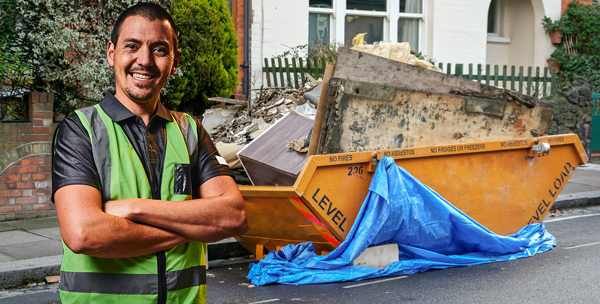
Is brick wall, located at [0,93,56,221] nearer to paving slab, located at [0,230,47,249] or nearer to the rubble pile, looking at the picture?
paving slab, located at [0,230,47,249]

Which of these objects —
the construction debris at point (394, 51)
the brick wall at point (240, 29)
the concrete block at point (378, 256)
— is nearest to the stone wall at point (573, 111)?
the brick wall at point (240, 29)

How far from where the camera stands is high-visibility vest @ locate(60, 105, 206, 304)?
5.08 ft

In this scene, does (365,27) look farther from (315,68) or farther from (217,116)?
(217,116)

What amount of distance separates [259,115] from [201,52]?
7.15ft

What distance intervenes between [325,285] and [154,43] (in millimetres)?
3212

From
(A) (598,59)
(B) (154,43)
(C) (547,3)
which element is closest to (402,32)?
(C) (547,3)

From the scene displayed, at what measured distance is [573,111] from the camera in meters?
11.9

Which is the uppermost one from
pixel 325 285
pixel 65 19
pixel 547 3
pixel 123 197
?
pixel 547 3

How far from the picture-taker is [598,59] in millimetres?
13359

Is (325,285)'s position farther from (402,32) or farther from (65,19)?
(402,32)

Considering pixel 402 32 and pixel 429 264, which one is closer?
pixel 429 264

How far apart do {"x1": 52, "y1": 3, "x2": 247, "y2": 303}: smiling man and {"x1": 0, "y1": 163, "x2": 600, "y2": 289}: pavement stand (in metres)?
3.52

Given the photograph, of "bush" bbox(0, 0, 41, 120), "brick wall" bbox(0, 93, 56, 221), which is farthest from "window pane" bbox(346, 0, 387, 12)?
"brick wall" bbox(0, 93, 56, 221)

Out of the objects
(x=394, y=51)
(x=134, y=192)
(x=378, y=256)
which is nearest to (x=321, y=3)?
(x=394, y=51)
